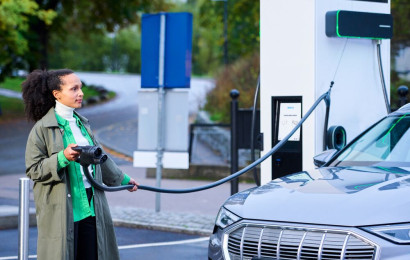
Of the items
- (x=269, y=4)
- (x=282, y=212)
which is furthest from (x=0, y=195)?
(x=282, y=212)

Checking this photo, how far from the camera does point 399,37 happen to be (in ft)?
71.9

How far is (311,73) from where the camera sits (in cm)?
817

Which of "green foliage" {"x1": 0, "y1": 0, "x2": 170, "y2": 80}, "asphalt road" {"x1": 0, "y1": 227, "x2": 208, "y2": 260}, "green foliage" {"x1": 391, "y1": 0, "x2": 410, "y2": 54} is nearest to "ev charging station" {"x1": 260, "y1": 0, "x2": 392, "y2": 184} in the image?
"asphalt road" {"x1": 0, "y1": 227, "x2": 208, "y2": 260}

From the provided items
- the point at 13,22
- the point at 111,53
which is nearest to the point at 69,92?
the point at 13,22

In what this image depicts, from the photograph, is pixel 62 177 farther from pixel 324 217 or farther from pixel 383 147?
pixel 383 147

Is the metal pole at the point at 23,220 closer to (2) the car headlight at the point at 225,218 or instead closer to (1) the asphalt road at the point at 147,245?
(2) the car headlight at the point at 225,218

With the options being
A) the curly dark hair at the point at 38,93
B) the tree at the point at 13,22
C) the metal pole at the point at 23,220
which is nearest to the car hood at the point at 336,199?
the curly dark hair at the point at 38,93

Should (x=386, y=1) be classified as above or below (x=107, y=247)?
above

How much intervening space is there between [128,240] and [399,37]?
14081 millimetres

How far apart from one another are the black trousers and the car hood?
926 millimetres

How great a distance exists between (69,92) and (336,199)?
1.94 metres

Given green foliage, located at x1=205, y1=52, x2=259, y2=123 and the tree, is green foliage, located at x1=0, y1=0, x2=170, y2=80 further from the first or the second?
green foliage, located at x1=205, y1=52, x2=259, y2=123

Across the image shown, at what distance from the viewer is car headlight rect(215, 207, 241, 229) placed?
5.14m

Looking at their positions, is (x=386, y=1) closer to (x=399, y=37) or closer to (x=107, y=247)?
(x=107, y=247)
